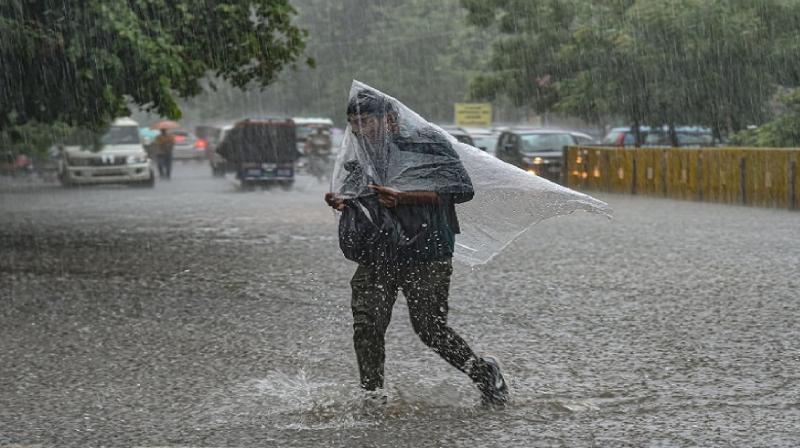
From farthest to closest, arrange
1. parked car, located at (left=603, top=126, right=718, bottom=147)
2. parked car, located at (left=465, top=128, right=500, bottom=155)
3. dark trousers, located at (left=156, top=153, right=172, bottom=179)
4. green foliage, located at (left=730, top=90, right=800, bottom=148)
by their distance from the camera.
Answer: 1. dark trousers, located at (left=156, top=153, right=172, bottom=179)
2. parked car, located at (left=465, top=128, right=500, bottom=155)
3. parked car, located at (left=603, top=126, right=718, bottom=147)
4. green foliage, located at (left=730, top=90, right=800, bottom=148)

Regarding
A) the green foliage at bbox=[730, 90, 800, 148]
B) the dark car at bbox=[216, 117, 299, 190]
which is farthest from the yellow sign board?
the green foliage at bbox=[730, 90, 800, 148]

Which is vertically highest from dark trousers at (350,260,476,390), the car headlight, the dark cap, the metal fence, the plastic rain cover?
the dark cap

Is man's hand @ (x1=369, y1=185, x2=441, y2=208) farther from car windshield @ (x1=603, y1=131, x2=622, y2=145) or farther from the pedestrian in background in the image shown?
the pedestrian in background

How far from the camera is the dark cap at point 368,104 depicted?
6.51m

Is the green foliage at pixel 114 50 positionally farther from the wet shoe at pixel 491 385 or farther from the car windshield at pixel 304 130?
the car windshield at pixel 304 130

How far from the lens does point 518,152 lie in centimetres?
3356

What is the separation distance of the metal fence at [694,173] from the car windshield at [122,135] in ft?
37.8

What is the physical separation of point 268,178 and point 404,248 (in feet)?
93.3

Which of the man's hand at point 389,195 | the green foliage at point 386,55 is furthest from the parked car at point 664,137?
the man's hand at point 389,195

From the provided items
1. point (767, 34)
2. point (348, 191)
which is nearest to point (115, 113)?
point (348, 191)

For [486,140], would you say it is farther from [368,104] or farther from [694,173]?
[368,104]

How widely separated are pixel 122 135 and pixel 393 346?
29277 millimetres

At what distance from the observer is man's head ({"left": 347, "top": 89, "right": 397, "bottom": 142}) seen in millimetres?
6520

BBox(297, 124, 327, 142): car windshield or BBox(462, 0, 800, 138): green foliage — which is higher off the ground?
BBox(462, 0, 800, 138): green foliage
